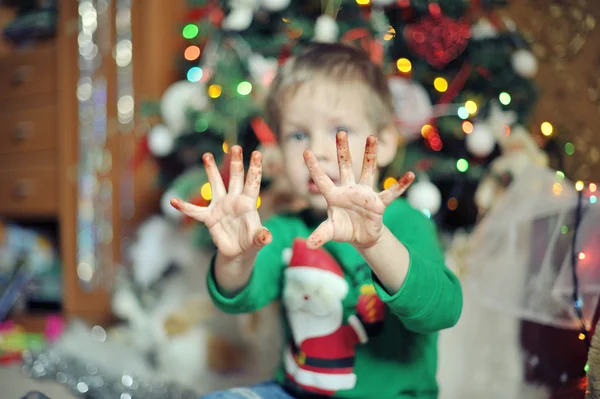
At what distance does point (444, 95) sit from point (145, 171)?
3.31 ft

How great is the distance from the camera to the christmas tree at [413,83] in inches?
54.6

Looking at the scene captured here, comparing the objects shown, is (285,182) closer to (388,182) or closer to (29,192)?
(388,182)

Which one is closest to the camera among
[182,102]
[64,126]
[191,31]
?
[182,102]

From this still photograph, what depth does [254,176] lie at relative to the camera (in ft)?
2.28

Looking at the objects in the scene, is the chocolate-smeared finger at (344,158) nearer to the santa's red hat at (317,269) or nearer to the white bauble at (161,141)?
the santa's red hat at (317,269)

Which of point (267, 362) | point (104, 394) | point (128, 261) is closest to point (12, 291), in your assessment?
point (128, 261)

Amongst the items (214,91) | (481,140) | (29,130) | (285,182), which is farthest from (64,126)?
(481,140)

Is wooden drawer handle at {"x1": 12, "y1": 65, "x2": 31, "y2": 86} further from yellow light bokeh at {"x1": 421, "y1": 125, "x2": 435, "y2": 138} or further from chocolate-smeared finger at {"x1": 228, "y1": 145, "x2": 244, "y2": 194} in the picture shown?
chocolate-smeared finger at {"x1": 228, "y1": 145, "x2": 244, "y2": 194}

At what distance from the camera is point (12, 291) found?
1.74 m

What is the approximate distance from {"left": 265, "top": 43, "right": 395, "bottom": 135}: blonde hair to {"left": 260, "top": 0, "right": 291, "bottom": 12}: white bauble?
0.58 metres

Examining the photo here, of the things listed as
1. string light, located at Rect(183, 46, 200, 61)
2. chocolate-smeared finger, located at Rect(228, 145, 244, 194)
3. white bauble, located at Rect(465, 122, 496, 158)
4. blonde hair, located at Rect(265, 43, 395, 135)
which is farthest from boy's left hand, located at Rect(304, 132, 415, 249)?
string light, located at Rect(183, 46, 200, 61)

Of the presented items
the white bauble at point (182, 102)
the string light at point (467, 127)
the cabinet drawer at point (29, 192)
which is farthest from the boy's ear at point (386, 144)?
the cabinet drawer at point (29, 192)

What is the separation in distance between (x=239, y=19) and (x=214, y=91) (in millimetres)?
195

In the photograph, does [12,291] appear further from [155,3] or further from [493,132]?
[493,132]
